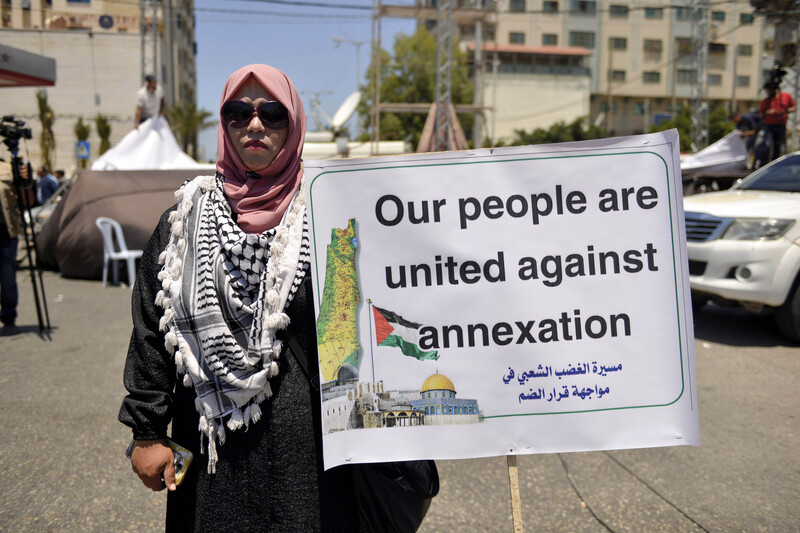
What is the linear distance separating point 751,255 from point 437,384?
5499 millimetres

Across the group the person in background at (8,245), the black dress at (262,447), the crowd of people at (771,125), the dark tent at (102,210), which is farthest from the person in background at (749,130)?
the black dress at (262,447)

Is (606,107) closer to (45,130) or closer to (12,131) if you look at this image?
(45,130)

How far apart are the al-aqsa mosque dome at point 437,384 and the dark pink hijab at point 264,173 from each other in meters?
0.65

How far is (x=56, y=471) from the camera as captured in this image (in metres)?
3.86

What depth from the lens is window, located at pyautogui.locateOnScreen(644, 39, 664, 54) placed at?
64.1 meters

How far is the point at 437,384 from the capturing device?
1969 millimetres

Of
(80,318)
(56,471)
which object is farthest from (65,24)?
(56,471)

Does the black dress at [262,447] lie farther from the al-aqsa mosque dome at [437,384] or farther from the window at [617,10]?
the window at [617,10]

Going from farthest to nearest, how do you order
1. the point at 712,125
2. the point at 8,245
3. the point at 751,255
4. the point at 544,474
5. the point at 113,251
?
the point at 712,125 → the point at 113,251 → the point at 8,245 → the point at 751,255 → the point at 544,474

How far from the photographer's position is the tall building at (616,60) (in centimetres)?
5959

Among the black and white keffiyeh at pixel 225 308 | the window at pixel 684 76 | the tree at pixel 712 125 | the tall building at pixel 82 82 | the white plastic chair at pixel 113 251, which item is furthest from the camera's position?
the window at pixel 684 76

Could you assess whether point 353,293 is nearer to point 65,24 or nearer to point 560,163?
point 560,163

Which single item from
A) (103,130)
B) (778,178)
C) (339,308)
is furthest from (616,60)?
(339,308)

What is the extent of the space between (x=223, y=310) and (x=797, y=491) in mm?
3357
